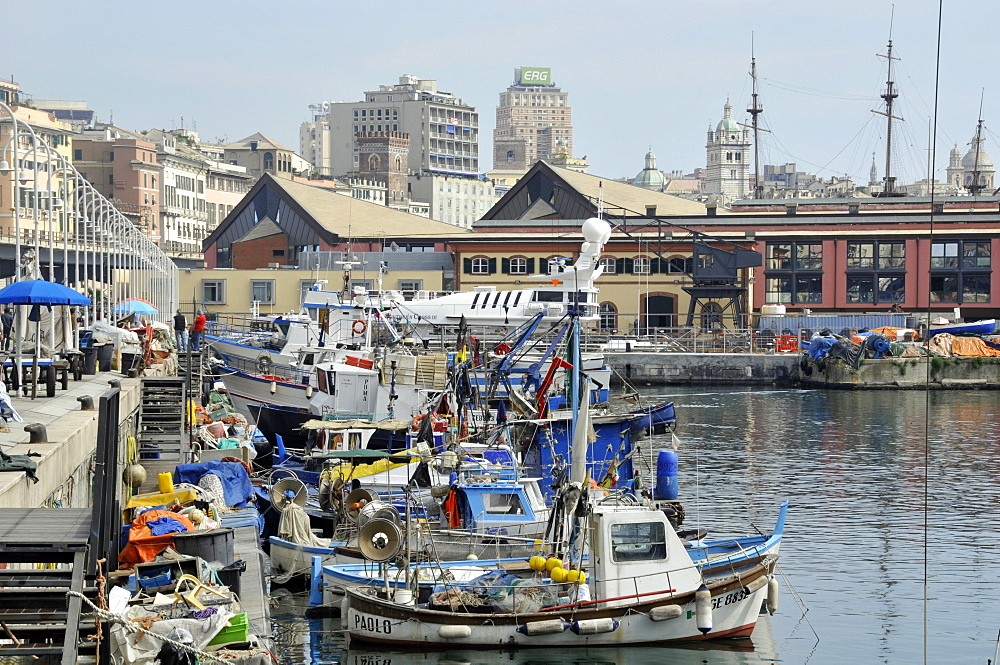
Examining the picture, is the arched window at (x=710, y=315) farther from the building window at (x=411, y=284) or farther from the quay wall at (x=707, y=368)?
the building window at (x=411, y=284)

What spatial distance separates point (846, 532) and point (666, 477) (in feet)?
15.4

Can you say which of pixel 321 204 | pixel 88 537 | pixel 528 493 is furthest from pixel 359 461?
pixel 321 204

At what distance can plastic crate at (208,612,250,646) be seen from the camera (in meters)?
15.3

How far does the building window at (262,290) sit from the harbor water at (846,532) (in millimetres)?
36673

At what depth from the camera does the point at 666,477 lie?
112 feet

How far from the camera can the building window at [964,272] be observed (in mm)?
85312

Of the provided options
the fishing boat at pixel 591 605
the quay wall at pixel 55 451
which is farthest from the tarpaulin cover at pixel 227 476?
the fishing boat at pixel 591 605

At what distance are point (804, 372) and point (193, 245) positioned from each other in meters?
98.7

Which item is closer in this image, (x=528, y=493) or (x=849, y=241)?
(x=528, y=493)

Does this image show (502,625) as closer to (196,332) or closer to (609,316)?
(196,332)

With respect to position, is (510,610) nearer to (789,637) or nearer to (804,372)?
(789,637)

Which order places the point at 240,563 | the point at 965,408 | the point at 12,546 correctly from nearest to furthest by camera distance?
the point at 12,546
the point at 240,563
the point at 965,408

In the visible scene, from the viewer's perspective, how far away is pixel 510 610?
845 inches

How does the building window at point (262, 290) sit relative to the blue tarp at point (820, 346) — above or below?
above
